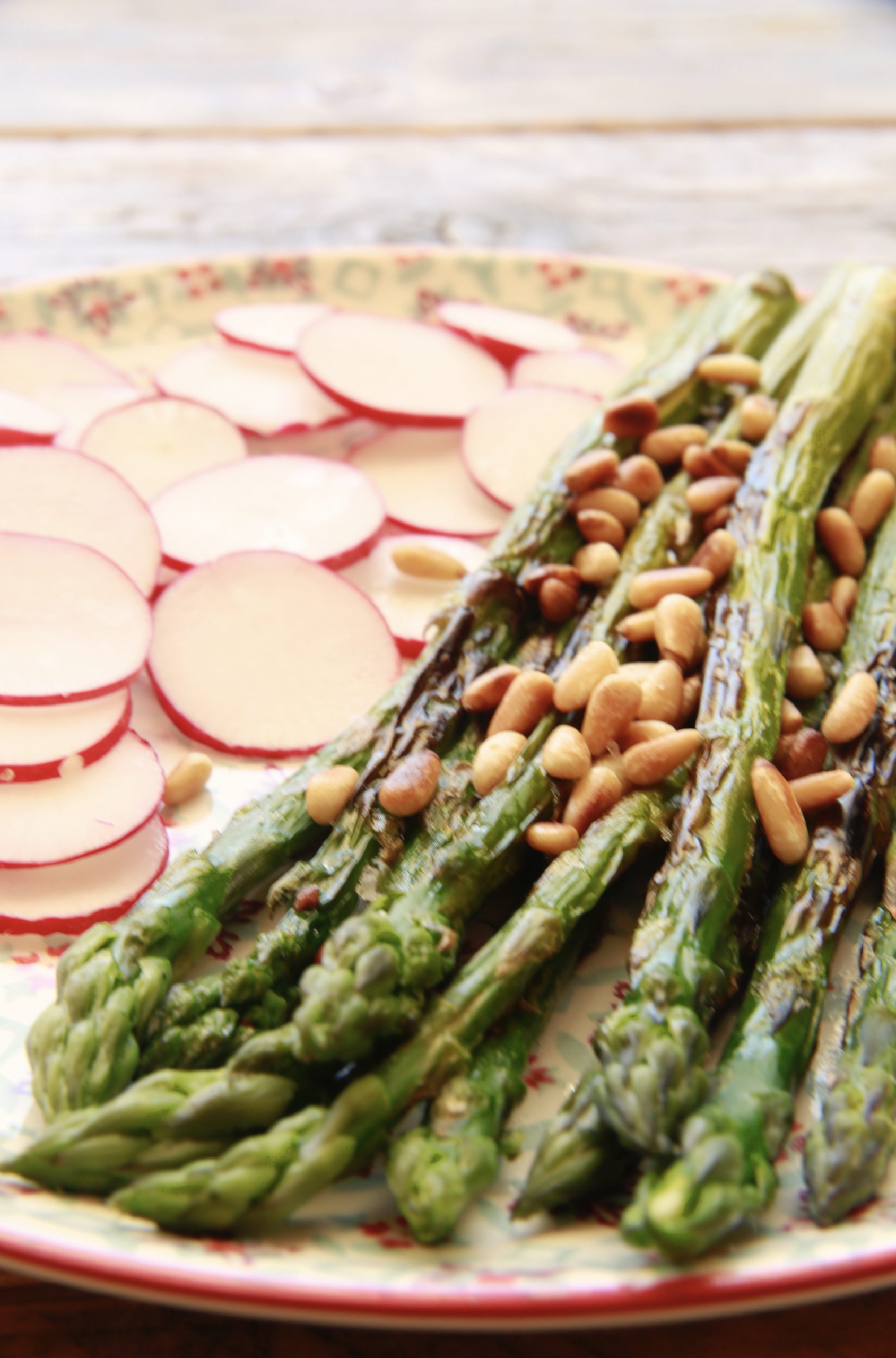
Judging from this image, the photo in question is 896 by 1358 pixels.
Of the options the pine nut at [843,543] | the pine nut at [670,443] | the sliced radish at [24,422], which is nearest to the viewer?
the pine nut at [843,543]

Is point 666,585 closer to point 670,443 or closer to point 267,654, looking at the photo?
point 670,443

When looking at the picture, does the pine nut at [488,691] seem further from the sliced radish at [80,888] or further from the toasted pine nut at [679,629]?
the sliced radish at [80,888]

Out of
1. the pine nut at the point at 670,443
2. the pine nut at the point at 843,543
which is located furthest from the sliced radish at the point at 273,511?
the pine nut at the point at 843,543

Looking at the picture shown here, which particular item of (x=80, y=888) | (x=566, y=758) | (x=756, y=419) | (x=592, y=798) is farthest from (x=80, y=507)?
(x=756, y=419)

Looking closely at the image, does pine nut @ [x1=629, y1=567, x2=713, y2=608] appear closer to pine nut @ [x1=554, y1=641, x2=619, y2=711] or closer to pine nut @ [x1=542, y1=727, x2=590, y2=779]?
pine nut @ [x1=554, y1=641, x2=619, y2=711]

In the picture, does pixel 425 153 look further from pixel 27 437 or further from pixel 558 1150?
pixel 558 1150

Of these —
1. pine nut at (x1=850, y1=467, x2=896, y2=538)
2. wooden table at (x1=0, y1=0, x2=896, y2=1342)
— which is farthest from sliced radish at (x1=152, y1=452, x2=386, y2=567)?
wooden table at (x1=0, y1=0, x2=896, y2=1342)

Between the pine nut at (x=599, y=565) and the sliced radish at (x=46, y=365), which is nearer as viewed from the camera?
the pine nut at (x=599, y=565)
